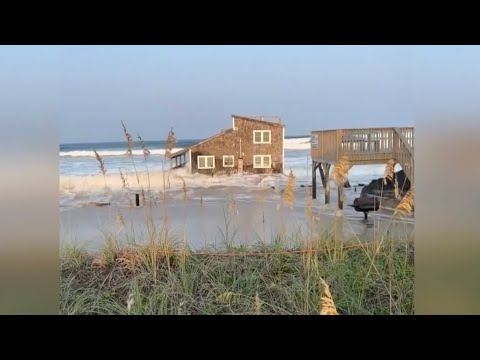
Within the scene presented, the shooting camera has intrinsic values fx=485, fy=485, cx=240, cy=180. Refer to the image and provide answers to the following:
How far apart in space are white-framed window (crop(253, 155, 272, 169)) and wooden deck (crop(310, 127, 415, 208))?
280mm

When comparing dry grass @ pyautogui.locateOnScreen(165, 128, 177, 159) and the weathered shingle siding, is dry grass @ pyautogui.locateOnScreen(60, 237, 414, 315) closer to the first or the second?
the weathered shingle siding

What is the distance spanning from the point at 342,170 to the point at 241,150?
0.66 m

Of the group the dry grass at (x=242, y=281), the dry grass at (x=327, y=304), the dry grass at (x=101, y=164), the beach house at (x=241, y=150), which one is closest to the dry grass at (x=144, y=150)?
the beach house at (x=241, y=150)

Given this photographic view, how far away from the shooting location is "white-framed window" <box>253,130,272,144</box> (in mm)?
3051

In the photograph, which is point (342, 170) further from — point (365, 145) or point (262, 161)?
point (262, 161)

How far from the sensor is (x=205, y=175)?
3.12 meters

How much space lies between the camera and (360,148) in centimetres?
307

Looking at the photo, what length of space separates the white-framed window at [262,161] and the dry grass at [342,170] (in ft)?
1.42

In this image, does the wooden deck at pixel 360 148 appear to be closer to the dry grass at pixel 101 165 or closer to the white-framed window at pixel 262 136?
the white-framed window at pixel 262 136

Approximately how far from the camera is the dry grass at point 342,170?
3113 millimetres

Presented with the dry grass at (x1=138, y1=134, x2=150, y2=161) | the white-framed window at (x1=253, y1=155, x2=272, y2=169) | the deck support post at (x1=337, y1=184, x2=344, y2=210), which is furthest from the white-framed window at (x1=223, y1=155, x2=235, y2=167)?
the deck support post at (x1=337, y1=184, x2=344, y2=210)
